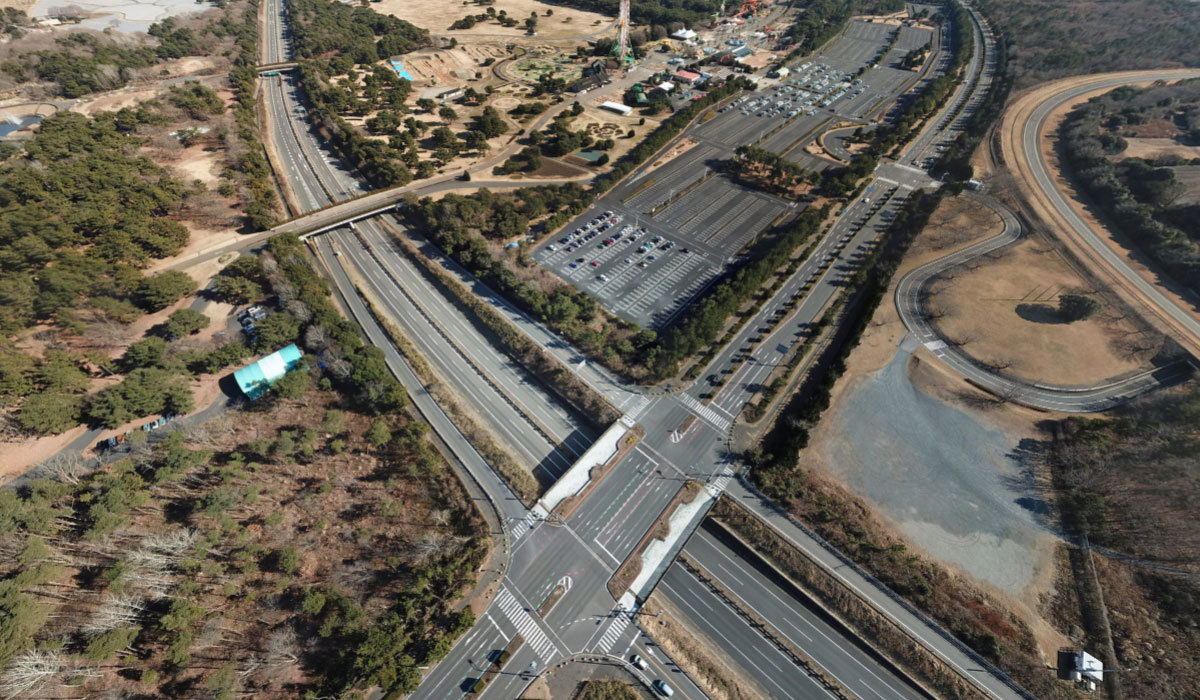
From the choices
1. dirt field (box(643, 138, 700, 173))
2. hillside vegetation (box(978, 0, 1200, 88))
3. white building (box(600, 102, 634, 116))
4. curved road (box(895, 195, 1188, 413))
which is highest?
hillside vegetation (box(978, 0, 1200, 88))

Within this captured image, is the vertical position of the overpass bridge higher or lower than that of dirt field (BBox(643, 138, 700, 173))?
higher

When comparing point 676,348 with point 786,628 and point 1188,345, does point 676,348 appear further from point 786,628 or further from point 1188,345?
point 1188,345

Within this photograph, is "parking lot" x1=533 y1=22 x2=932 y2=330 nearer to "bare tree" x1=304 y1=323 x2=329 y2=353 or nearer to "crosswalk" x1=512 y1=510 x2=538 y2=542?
"crosswalk" x1=512 y1=510 x2=538 y2=542

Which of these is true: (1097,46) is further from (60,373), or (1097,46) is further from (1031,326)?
(60,373)

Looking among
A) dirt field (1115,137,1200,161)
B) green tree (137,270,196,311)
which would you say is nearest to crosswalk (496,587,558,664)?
green tree (137,270,196,311)

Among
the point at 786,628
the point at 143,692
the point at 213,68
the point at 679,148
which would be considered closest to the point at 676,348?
the point at 786,628
